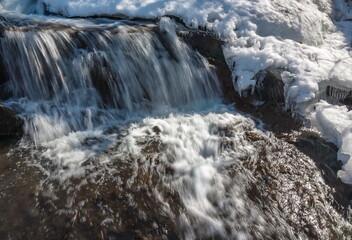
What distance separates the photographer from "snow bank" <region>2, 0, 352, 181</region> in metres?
5.78

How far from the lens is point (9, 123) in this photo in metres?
4.47

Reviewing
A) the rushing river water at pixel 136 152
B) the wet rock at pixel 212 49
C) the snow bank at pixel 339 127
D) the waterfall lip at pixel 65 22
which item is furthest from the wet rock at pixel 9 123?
the snow bank at pixel 339 127

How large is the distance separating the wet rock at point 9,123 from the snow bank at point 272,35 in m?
3.29

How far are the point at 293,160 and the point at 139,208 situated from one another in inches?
86.3

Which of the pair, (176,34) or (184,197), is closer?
(184,197)

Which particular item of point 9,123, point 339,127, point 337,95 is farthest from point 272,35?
point 9,123

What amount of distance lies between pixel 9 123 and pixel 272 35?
5.01 m

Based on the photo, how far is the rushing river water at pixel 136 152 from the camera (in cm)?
343

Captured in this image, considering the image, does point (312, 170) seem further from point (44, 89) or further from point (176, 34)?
point (44, 89)

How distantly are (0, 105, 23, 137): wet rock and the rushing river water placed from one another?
12 cm

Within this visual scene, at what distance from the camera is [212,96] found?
595 cm

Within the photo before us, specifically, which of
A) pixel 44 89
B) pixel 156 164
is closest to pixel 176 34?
pixel 44 89

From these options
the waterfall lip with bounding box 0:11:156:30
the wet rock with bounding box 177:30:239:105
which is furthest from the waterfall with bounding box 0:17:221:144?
the waterfall lip with bounding box 0:11:156:30

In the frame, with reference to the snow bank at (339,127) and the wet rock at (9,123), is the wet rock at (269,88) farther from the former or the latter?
the wet rock at (9,123)
